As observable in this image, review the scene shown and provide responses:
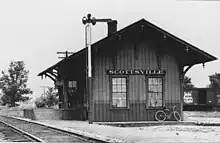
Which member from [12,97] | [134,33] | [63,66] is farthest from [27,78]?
[134,33]

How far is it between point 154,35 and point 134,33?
40.3 inches

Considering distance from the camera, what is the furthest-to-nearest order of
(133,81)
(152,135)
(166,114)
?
1. (166,114)
2. (133,81)
3. (152,135)

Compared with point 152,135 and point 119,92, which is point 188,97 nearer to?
point 119,92

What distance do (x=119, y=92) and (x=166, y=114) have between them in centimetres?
268

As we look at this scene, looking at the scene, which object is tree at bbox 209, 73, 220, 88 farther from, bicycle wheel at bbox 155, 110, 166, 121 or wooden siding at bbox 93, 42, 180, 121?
bicycle wheel at bbox 155, 110, 166, 121

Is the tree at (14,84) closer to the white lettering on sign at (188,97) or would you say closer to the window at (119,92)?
the white lettering on sign at (188,97)

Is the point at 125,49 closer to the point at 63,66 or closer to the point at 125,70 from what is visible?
the point at 125,70

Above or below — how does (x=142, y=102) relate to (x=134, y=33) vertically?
below

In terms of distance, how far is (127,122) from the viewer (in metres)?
22.4

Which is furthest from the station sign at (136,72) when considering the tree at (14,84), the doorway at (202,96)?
the tree at (14,84)

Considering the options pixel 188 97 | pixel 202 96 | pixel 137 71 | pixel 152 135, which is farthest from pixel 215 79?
pixel 152 135

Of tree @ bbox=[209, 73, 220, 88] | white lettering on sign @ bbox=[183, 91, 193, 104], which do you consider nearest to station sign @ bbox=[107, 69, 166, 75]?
white lettering on sign @ bbox=[183, 91, 193, 104]

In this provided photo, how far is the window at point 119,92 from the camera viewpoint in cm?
2334

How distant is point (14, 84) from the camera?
6719 cm
